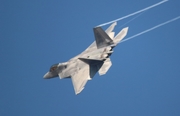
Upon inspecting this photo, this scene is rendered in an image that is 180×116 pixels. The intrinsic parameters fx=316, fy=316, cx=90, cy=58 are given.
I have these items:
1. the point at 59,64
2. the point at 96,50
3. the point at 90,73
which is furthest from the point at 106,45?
the point at 59,64

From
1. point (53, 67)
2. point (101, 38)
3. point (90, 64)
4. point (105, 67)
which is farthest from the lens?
point (53, 67)

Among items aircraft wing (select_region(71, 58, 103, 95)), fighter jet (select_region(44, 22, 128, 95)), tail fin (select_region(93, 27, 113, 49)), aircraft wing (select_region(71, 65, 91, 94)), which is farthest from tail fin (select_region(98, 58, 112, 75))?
tail fin (select_region(93, 27, 113, 49))

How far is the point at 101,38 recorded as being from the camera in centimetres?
3350

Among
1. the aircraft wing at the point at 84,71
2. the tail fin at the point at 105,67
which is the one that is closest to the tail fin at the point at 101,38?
the tail fin at the point at 105,67

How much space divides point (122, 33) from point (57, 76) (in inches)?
354

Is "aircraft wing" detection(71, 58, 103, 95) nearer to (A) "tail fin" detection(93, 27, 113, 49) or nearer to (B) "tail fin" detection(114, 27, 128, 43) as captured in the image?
(A) "tail fin" detection(93, 27, 113, 49)

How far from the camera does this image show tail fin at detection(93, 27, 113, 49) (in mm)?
32844

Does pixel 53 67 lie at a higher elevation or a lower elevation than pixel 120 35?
lower

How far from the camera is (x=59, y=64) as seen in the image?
3588cm

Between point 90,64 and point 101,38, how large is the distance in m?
3.00

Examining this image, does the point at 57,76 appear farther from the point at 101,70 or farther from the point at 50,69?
the point at 101,70

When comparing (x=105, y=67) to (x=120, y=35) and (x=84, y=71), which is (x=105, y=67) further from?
(x=120, y=35)

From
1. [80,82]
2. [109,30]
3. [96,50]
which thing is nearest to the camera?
[80,82]

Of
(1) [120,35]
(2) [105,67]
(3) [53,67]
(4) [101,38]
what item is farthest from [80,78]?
(1) [120,35]
